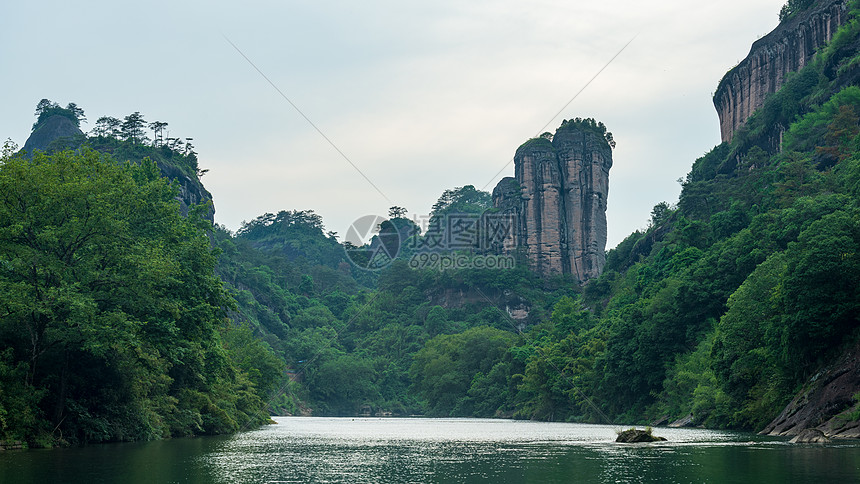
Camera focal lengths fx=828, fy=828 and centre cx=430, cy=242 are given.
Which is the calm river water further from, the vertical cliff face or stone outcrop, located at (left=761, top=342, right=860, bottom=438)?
the vertical cliff face

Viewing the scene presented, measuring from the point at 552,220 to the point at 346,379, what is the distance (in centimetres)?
5825

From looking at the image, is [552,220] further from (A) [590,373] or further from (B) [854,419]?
(B) [854,419]

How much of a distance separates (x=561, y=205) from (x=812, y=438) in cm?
14826

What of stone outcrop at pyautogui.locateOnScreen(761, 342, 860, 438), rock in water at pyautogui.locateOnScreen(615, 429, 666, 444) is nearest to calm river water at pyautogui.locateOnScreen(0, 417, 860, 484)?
stone outcrop at pyautogui.locateOnScreen(761, 342, 860, 438)

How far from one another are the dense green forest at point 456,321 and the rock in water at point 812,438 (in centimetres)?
375

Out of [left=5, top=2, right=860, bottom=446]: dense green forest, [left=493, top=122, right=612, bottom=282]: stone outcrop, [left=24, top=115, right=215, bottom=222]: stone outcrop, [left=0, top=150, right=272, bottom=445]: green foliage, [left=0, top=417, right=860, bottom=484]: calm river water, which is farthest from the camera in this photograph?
[left=493, top=122, right=612, bottom=282]: stone outcrop

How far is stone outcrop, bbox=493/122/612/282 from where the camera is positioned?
7062 inches

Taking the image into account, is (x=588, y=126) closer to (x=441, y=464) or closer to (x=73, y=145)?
(x=73, y=145)

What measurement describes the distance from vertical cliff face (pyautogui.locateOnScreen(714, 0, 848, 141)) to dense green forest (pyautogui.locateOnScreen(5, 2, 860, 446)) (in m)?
6.85

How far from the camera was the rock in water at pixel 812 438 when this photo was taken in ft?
111

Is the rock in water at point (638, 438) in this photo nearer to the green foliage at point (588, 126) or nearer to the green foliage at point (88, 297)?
the green foliage at point (88, 297)

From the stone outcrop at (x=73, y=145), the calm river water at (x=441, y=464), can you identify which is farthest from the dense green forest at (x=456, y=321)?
the calm river water at (x=441, y=464)

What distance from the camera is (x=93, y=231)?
34344 millimetres

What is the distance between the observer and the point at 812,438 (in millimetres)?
34562
